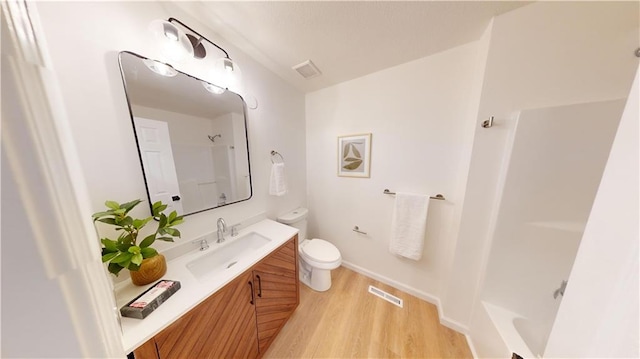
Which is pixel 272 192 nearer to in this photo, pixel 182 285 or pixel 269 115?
pixel 269 115

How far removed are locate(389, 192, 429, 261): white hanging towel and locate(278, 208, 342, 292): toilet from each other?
0.55m

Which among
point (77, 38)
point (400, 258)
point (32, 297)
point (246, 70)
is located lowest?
point (400, 258)

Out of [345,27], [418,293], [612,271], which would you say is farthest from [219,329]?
[345,27]

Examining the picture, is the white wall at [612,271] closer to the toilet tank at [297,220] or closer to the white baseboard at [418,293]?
the white baseboard at [418,293]

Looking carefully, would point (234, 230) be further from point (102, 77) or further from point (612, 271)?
point (612, 271)

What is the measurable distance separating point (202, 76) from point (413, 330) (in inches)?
91.4

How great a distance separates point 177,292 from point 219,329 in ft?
0.88

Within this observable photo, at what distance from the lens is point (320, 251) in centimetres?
163

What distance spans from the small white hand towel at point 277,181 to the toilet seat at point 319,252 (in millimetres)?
587

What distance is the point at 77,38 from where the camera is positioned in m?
0.71

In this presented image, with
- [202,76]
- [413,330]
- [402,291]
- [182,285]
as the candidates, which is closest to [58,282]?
[182,285]

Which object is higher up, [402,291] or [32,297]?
[32,297]

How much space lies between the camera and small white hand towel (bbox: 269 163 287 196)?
1.54m

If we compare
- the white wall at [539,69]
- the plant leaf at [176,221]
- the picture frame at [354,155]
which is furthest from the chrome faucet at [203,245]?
the white wall at [539,69]
